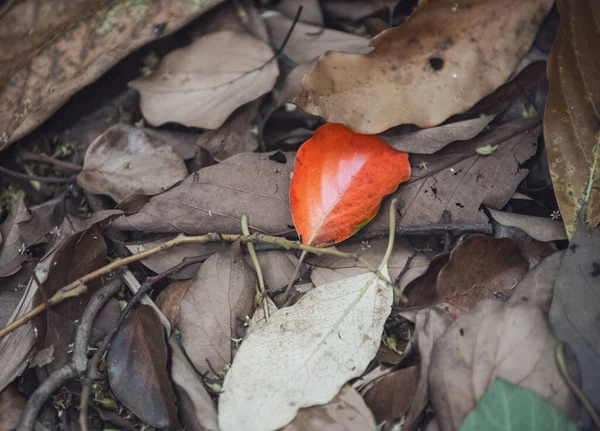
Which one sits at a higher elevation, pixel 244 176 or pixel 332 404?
pixel 244 176

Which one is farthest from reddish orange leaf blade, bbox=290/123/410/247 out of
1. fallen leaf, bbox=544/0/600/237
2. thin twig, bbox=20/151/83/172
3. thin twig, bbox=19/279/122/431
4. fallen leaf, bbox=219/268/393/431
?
thin twig, bbox=20/151/83/172

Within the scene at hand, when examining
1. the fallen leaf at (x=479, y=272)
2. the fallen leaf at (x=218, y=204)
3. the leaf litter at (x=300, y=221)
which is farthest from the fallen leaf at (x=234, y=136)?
the fallen leaf at (x=479, y=272)

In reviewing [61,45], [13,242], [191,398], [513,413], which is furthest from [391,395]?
[61,45]

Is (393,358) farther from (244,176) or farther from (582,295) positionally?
(244,176)

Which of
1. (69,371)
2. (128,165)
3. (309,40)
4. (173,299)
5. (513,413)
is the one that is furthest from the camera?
(309,40)

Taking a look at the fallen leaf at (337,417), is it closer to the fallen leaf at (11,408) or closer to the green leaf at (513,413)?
the green leaf at (513,413)

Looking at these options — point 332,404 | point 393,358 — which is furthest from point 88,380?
point 393,358

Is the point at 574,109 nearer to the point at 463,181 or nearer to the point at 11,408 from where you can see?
the point at 463,181
